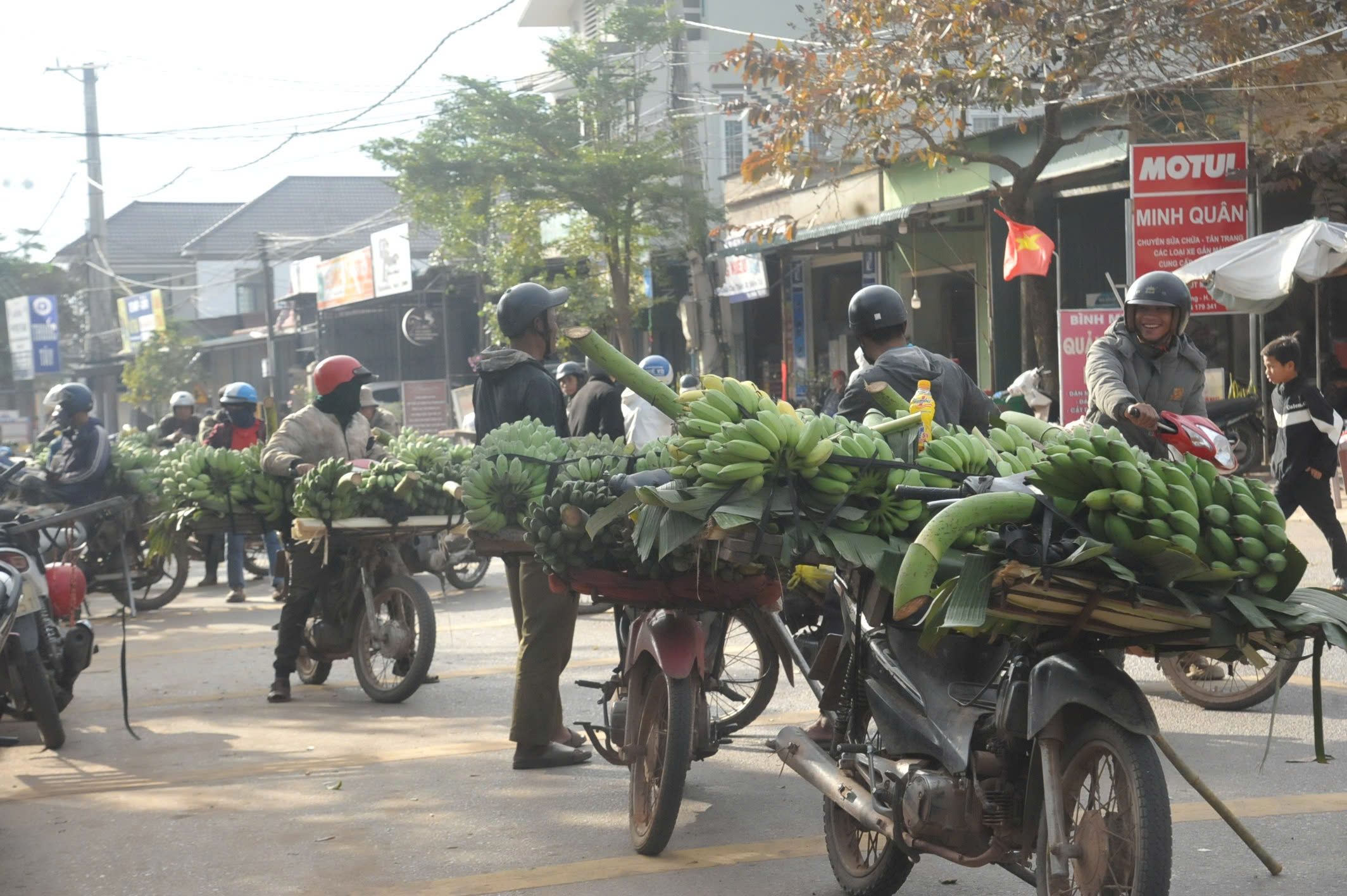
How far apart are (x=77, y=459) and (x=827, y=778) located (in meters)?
8.97

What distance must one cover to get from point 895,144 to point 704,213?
942cm

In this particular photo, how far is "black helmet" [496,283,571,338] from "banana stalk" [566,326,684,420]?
79.9 inches

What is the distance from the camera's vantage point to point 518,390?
641 centimetres

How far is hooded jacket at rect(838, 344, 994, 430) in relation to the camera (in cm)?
508

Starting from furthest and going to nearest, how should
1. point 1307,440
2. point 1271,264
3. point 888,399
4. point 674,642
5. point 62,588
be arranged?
point 1271,264
point 1307,440
point 62,588
point 674,642
point 888,399

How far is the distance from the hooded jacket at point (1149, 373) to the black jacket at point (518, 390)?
93.4 inches

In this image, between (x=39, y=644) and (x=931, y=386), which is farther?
(x=39, y=644)

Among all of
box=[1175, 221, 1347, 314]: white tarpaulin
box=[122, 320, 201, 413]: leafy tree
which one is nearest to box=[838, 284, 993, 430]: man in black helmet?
box=[1175, 221, 1347, 314]: white tarpaulin

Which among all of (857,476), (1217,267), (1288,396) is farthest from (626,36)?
(857,476)

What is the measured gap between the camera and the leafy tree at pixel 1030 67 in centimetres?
1400

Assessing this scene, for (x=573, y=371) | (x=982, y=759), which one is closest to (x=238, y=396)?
(x=573, y=371)

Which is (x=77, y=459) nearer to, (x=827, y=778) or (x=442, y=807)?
(x=442, y=807)

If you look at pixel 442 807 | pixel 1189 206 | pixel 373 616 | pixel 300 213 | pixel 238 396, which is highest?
pixel 300 213

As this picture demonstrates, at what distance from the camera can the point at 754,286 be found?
79.5ft
